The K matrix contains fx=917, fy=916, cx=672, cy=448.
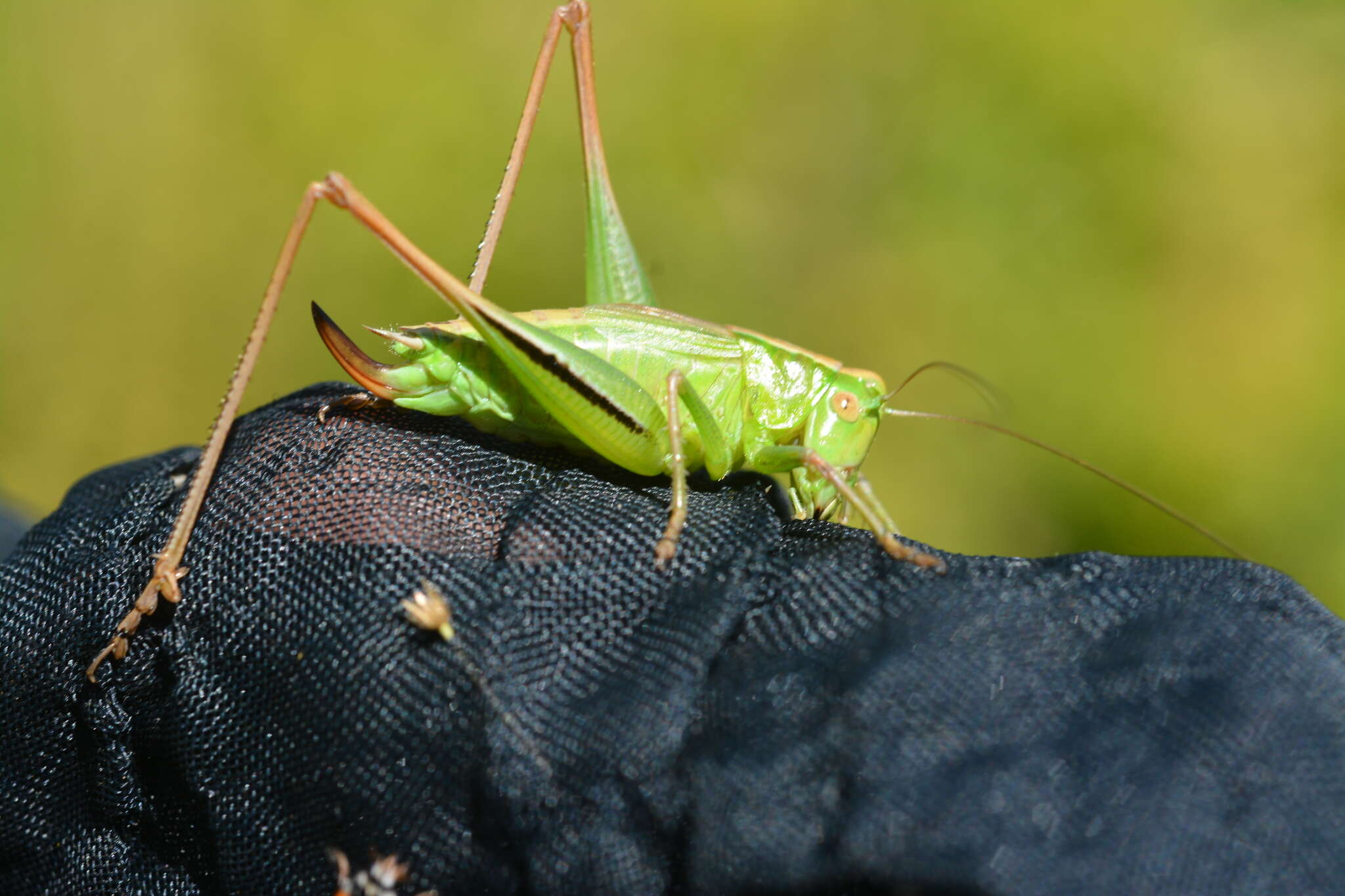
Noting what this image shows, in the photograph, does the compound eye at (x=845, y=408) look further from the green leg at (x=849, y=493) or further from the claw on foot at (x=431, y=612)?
the claw on foot at (x=431, y=612)

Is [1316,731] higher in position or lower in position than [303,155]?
lower

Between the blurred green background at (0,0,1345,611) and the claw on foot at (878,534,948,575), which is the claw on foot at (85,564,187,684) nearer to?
the claw on foot at (878,534,948,575)

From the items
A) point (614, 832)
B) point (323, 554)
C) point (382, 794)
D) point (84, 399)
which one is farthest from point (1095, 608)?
point (84, 399)

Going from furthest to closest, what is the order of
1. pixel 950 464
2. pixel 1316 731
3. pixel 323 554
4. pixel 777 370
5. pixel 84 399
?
pixel 84 399, pixel 950 464, pixel 777 370, pixel 323 554, pixel 1316 731

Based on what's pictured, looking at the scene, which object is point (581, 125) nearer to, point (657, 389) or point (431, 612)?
point (657, 389)

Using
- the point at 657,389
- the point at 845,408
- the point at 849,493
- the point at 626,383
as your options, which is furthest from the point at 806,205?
the point at 849,493

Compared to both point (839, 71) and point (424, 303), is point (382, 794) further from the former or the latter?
point (839, 71)

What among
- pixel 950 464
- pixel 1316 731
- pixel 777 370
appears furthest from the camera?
pixel 950 464
